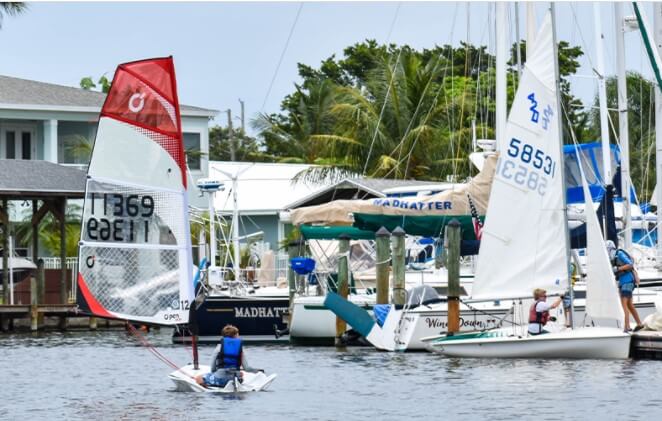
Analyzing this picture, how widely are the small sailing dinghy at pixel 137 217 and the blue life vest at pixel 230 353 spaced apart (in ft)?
8.38

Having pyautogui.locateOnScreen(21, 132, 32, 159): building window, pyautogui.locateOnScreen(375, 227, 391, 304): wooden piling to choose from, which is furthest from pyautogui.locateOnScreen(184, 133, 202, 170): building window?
pyautogui.locateOnScreen(375, 227, 391, 304): wooden piling

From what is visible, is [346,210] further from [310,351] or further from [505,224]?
[505,224]

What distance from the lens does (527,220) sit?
29.7 meters

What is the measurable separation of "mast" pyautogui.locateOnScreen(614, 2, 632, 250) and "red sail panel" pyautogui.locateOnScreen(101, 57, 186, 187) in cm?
1421

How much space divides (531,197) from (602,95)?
662cm

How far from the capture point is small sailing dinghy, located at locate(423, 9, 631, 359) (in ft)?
95.9

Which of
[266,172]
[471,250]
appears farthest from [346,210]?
[266,172]

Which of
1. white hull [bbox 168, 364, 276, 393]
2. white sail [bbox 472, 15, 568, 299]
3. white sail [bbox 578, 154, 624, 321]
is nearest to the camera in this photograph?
white hull [bbox 168, 364, 276, 393]

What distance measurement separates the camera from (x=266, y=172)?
63594 millimetres

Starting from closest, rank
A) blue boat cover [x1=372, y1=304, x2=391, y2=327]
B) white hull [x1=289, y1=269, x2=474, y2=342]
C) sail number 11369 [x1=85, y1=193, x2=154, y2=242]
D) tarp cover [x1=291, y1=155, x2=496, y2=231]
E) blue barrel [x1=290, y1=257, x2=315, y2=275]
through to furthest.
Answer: sail number 11369 [x1=85, y1=193, x2=154, y2=242], blue boat cover [x1=372, y1=304, x2=391, y2=327], tarp cover [x1=291, y1=155, x2=496, y2=231], white hull [x1=289, y1=269, x2=474, y2=342], blue barrel [x1=290, y1=257, x2=315, y2=275]

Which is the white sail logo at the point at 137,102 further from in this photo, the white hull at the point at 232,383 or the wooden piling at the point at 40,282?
the wooden piling at the point at 40,282

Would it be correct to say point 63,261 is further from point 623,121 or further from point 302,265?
point 623,121

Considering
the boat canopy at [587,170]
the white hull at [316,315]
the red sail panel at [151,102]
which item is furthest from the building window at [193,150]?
the red sail panel at [151,102]

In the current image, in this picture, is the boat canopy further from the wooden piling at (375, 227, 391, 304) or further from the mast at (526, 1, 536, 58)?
the wooden piling at (375, 227, 391, 304)
